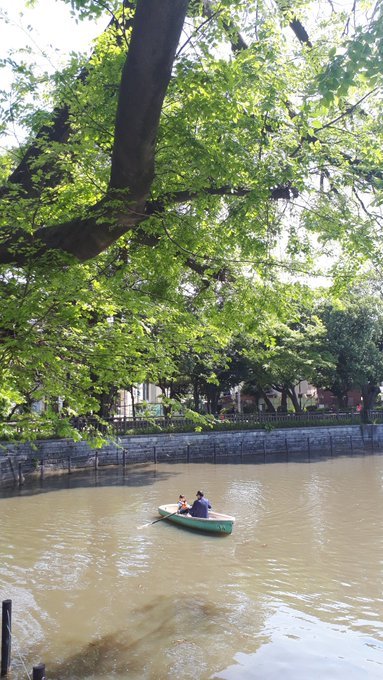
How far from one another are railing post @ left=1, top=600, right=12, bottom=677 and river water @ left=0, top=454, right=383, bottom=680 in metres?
0.23

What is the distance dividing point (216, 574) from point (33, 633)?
5.21 meters

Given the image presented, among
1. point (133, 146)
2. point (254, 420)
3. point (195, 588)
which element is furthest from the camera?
point (254, 420)

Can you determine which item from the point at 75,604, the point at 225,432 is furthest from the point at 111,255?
the point at 225,432

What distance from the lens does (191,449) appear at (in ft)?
129

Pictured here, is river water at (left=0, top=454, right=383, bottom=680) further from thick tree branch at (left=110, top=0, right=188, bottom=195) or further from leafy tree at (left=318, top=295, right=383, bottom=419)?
leafy tree at (left=318, top=295, right=383, bottom=419)

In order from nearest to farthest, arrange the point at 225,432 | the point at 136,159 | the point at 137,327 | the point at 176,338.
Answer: the point at 136,159 → the point at 137,327 → the point at 176,338 → the point at 225,432

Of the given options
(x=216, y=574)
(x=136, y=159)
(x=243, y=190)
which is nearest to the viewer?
(x=136, y=159)

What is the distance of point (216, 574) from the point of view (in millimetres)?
14273

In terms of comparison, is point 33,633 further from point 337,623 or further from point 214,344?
point 214,344

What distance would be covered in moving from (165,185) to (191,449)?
34.2 metres

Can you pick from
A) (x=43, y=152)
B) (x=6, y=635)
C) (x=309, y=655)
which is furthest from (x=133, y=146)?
(x=309, y=655)

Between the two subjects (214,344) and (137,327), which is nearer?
(137,327)

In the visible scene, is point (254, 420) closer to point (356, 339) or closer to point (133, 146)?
point (356, 339)

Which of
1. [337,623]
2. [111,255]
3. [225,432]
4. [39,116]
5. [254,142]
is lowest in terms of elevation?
[337,623]
